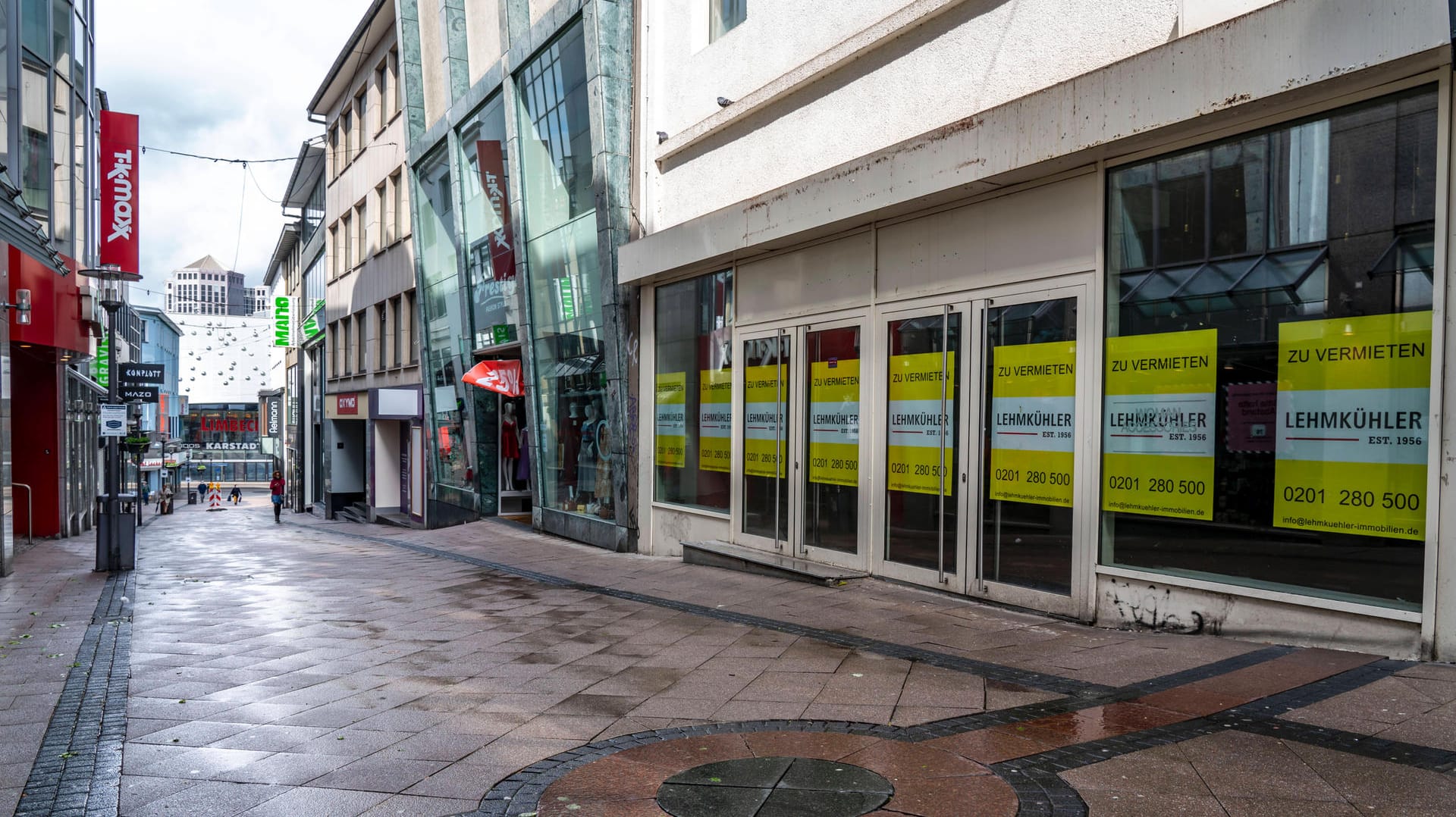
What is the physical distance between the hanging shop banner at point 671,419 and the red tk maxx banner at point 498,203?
5.77 metres

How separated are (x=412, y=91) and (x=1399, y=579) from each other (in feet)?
74.6

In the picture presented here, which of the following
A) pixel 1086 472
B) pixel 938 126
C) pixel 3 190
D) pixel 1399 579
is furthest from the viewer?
pixel 3 190

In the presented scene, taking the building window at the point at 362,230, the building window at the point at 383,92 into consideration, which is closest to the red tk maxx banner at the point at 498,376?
the building window at the point at 383,92

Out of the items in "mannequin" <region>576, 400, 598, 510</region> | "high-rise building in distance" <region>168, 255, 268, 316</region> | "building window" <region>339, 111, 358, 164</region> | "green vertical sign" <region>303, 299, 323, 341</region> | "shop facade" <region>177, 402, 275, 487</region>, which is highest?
"high-rise building in distance" <region>168, 255, 268, 316</region>

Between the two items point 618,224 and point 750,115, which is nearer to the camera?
point 750,115

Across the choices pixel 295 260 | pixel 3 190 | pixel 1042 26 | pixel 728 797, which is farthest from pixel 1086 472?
pixel 295 260

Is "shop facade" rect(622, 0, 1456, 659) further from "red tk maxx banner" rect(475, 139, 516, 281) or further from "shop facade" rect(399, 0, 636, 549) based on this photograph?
"red tk maxx banner" rect(475, 139, 516, 281)

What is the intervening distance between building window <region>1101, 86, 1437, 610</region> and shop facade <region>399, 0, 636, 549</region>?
28.0ft

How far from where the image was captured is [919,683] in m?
6.11

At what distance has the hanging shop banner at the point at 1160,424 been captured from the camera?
6.95m

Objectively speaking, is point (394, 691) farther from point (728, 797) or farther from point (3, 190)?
point (3, 190)

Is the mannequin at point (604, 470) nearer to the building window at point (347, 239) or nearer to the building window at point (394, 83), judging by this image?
the building window at point (394, 83)

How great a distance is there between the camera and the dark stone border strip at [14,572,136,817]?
14.4 feet

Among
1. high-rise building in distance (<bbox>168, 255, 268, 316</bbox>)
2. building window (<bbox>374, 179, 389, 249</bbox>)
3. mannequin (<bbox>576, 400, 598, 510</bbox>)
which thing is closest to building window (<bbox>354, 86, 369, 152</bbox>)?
building window (<bbox>374, 179, 389, 249</bbox>)
